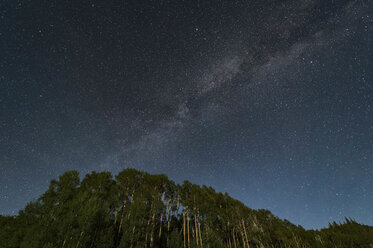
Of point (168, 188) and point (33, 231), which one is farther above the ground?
point (168, 188)

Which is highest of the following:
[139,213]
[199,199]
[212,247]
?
[199,199]

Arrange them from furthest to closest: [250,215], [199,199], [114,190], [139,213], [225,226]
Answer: [250,215]
[225,226]
[199,199]
[114,190]
[139,213]

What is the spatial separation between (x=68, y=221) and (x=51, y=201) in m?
7.58

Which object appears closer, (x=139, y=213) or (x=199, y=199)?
(x=139, y=213)

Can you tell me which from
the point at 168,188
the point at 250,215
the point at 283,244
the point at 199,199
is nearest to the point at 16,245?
the point at 168,188

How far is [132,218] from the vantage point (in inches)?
824

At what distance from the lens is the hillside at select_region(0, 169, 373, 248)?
1636 cm

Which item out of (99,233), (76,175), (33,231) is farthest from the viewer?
(76,175)

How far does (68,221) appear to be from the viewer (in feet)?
52.5

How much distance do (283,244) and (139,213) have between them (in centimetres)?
4065

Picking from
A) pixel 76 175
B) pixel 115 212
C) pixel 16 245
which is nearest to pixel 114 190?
pixel 115 212

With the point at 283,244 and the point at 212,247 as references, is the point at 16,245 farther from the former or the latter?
the point at 283,244

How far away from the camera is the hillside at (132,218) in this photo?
16.4 meters

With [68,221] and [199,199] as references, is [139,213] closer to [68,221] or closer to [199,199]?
[68,221]
